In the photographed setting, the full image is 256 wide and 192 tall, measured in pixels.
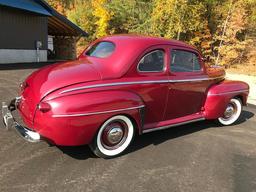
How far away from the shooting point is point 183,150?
546 cm

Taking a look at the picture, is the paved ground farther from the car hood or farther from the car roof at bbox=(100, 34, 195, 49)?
the car roof at bbox=(100, 34, 195, 49)

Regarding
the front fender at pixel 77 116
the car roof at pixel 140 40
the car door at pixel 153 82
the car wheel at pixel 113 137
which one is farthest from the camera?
the car roof at pixel 140 40

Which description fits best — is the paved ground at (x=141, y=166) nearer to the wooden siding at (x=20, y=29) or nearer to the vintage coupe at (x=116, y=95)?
the vintage coupe at (x=116, y=95)

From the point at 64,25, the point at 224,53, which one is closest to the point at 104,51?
the point at 64,25

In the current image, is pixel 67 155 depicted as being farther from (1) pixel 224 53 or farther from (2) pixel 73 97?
(1) pixel 224 53

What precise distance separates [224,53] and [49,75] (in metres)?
22.7

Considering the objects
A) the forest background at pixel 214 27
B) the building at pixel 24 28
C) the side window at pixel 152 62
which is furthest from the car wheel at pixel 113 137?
the forest background at pixel 214 27

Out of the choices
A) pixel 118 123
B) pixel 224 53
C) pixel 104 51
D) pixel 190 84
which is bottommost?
pixel 224 53

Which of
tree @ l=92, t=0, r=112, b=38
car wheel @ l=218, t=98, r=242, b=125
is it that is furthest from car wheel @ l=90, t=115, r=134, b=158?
tree @ l=92, t=0, r=112, b=38

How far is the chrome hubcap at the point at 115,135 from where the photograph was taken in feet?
15.9

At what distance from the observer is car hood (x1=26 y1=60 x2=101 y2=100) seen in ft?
14.8


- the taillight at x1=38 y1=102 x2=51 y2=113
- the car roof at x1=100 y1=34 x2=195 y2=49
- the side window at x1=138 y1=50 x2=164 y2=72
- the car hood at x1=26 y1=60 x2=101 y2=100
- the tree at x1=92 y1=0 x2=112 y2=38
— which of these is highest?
the car roof at x1=100 y1=34 x2=195 y2=49

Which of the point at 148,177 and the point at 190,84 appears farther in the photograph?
the point at 190,84

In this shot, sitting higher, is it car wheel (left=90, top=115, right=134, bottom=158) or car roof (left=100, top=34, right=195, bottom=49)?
car roof (left=100, top=34, right=195, bottom=49)
